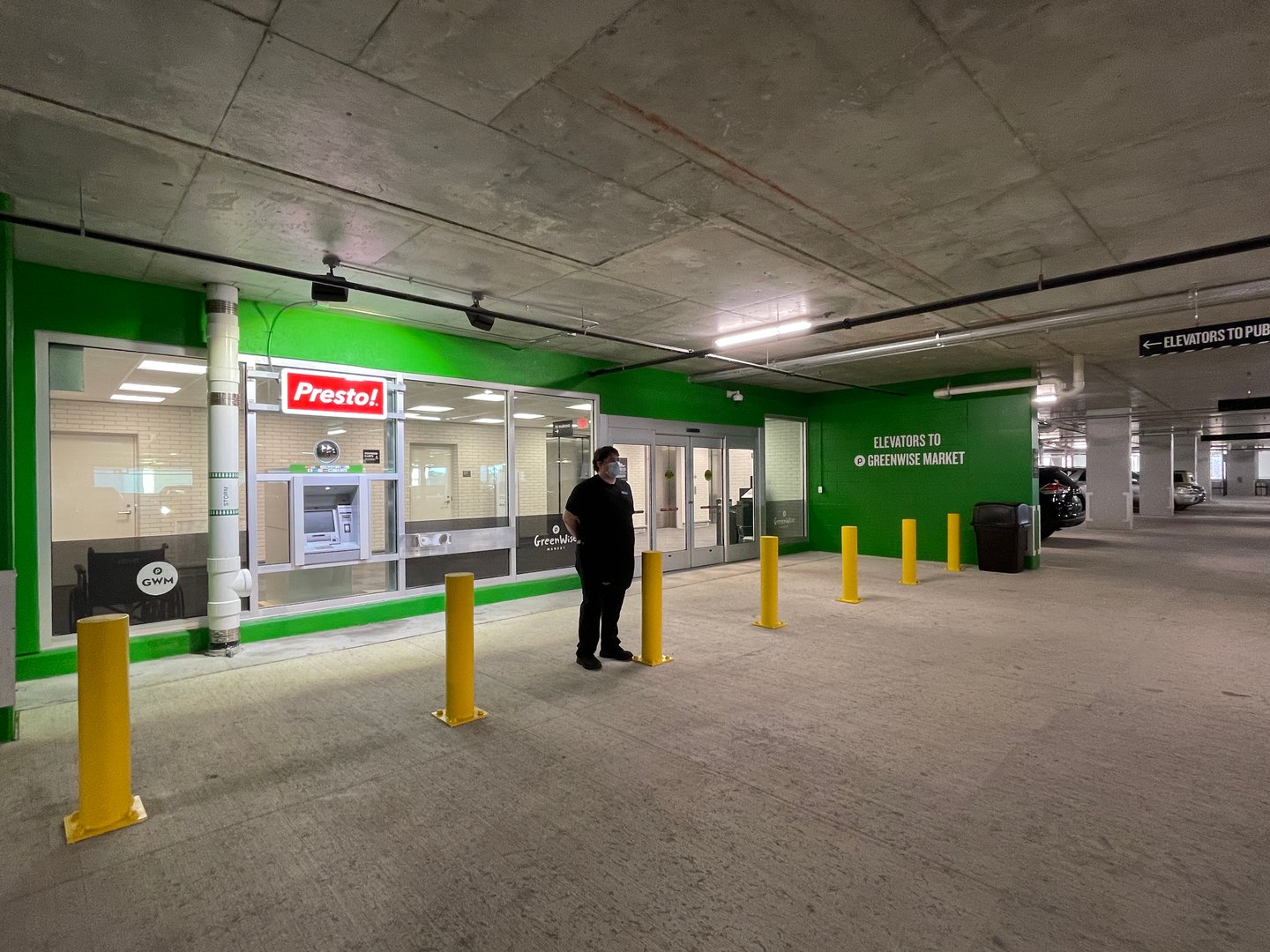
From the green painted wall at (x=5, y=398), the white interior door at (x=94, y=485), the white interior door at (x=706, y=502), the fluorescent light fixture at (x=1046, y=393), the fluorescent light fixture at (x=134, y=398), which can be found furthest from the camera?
the white interior door at (x=706, y=502)

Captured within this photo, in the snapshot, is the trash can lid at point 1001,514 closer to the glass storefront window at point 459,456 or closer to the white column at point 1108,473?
the glass storefront window at point 459,456

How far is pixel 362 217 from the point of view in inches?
170

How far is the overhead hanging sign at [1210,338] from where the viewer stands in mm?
5863

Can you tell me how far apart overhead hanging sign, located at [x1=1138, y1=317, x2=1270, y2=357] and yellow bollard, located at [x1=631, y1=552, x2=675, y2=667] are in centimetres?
557

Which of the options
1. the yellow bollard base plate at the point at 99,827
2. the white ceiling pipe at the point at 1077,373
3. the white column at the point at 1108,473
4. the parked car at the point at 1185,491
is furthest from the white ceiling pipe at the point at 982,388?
the parked car at the point at 1185,491

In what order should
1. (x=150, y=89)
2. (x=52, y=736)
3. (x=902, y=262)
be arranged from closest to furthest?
(x=150, y=89), (x=52, y=736), (x=902, y=262)

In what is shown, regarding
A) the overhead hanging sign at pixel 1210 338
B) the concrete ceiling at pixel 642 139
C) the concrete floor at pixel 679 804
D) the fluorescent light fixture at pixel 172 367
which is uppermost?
the concrete ceiling at pixel 642 139

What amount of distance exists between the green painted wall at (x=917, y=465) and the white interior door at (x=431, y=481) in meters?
7.68

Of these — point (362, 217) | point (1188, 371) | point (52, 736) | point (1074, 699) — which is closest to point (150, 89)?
point (362, 217)

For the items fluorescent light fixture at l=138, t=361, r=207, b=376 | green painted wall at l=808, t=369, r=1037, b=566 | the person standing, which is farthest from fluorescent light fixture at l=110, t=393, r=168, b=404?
green painted wall at l=808, t=369, r=1037, b=566

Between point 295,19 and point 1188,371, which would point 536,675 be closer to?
point 295,19

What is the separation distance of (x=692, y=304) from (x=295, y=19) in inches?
179

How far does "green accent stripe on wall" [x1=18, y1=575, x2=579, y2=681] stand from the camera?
16.6 ft

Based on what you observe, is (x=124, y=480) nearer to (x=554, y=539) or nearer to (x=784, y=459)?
(x=554, y=539)
